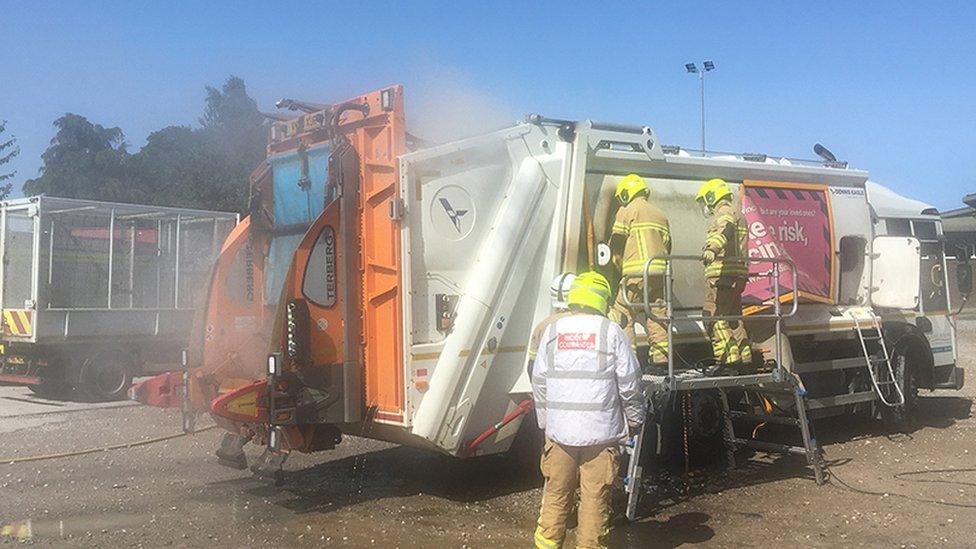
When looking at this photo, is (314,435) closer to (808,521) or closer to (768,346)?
(808,521)

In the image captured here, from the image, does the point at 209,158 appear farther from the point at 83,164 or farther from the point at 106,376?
the point at 83,164

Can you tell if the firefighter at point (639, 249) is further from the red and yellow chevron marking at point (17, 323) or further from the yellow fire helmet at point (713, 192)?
the red and yellow chevron marking at point (17, 323)

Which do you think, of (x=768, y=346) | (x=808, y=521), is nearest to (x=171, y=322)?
(x=768, y=346)

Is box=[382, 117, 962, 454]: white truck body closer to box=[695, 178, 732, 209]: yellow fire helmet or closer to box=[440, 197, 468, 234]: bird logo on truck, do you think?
box=[440, 197, 468, 234]: bird logo on truck

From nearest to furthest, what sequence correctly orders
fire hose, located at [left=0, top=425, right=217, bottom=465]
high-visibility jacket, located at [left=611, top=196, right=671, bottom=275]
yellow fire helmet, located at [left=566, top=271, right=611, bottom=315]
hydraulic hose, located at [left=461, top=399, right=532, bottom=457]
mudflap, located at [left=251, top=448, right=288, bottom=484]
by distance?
yellow fire helmet, located at [left=566, top=271, right=611, bottom=315], mudflap, located at [left=251, top=448, right=288, bottom=484], hydraulic hose, located at [left=461, top=399, right=532, bottom=457], high-visibility jacket, located at [left=611, top=196, right=671, bottom=275], fire hose, located at [left=0, top=425, right=217, bottom=465]

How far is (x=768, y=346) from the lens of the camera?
26.3 feet

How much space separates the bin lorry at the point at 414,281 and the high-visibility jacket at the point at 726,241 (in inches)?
15.1

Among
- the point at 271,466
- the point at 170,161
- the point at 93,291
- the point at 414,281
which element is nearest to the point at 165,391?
the point at 271,466

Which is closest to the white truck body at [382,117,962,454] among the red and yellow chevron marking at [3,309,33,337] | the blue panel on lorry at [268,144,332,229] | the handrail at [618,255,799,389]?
the handrail at [618,255,799,389]

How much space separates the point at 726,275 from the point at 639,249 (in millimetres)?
854

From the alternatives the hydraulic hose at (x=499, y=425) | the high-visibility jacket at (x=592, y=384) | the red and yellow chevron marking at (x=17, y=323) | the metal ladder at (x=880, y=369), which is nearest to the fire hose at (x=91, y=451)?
the hydraulic hose at (x=499, y=425)

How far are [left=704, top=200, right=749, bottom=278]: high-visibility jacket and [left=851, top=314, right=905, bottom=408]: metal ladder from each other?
2.52 m

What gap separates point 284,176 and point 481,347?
227 centimetres

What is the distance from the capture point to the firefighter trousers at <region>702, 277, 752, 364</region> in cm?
706
